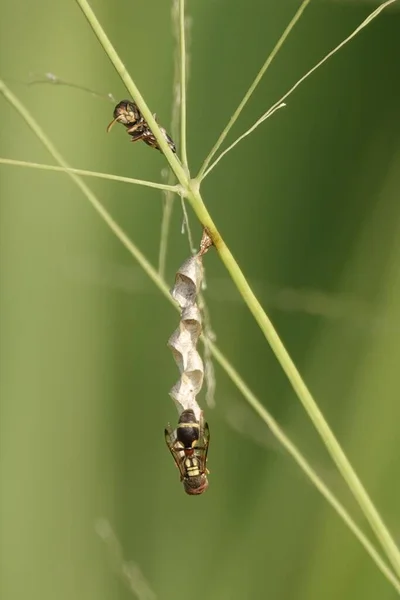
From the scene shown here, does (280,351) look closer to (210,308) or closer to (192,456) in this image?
(192,456)

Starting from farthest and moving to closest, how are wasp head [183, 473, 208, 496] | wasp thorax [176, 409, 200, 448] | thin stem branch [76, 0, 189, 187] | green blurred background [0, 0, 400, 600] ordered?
green blurred background [0, 0, 400, 600]
wasp head [183, 473, 208, 496]
wasp thorax [176, 409, 200, 448]
thin stem branch [76, 0, 189, 187]

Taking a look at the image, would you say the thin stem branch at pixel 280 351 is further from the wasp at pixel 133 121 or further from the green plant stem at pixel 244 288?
the wasp at pixel 133 121

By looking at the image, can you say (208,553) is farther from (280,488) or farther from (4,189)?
(4,189)

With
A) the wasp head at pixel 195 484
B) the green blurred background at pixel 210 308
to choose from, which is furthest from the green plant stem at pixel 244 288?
the green blurred background at pixel 210 308

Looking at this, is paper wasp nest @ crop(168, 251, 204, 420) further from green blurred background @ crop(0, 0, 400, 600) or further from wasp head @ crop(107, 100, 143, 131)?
green blurred background @ crop(0, 0, 400, 600)

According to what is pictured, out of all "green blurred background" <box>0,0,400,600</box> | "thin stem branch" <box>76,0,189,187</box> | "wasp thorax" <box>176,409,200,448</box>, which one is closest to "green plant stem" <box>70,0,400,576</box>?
"thin stem branch" <box>76,0,189,187</box>

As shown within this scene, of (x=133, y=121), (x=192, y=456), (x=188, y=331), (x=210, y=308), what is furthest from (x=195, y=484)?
(x=210, y=308)
